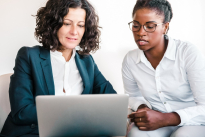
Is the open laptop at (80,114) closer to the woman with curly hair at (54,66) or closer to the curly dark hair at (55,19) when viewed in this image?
the woman with curly hair at (54,66)

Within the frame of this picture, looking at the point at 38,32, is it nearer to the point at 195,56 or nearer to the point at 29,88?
the point at 29,88

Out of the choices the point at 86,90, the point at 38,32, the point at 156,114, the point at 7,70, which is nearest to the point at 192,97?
the point at 156,114

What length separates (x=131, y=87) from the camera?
72.4 inches

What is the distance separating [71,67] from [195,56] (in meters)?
0.91

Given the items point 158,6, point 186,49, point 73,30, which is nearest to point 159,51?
point 186,49

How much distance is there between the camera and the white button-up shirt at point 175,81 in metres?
1.51

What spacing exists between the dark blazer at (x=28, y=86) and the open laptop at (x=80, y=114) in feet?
1.20

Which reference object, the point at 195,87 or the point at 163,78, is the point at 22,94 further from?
the point at 195,87

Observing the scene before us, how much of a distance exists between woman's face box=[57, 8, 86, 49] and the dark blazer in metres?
0.17

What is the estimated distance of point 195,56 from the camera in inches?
59.9

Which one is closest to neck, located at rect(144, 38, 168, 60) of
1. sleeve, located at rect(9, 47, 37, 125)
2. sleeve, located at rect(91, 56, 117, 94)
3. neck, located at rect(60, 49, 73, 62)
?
sleeve, located at rect(91, 56, 117, 94)

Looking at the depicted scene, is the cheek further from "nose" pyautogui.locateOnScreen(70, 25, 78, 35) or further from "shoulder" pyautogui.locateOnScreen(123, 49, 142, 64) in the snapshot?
"nose" pyautogui.locateOnScreen(70, 25, 78, 35)

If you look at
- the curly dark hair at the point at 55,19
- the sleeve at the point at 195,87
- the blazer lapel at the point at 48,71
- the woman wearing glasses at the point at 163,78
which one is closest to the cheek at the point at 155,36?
the woman wearing glasses at the point at 163,78

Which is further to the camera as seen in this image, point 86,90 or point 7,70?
point 7,70
